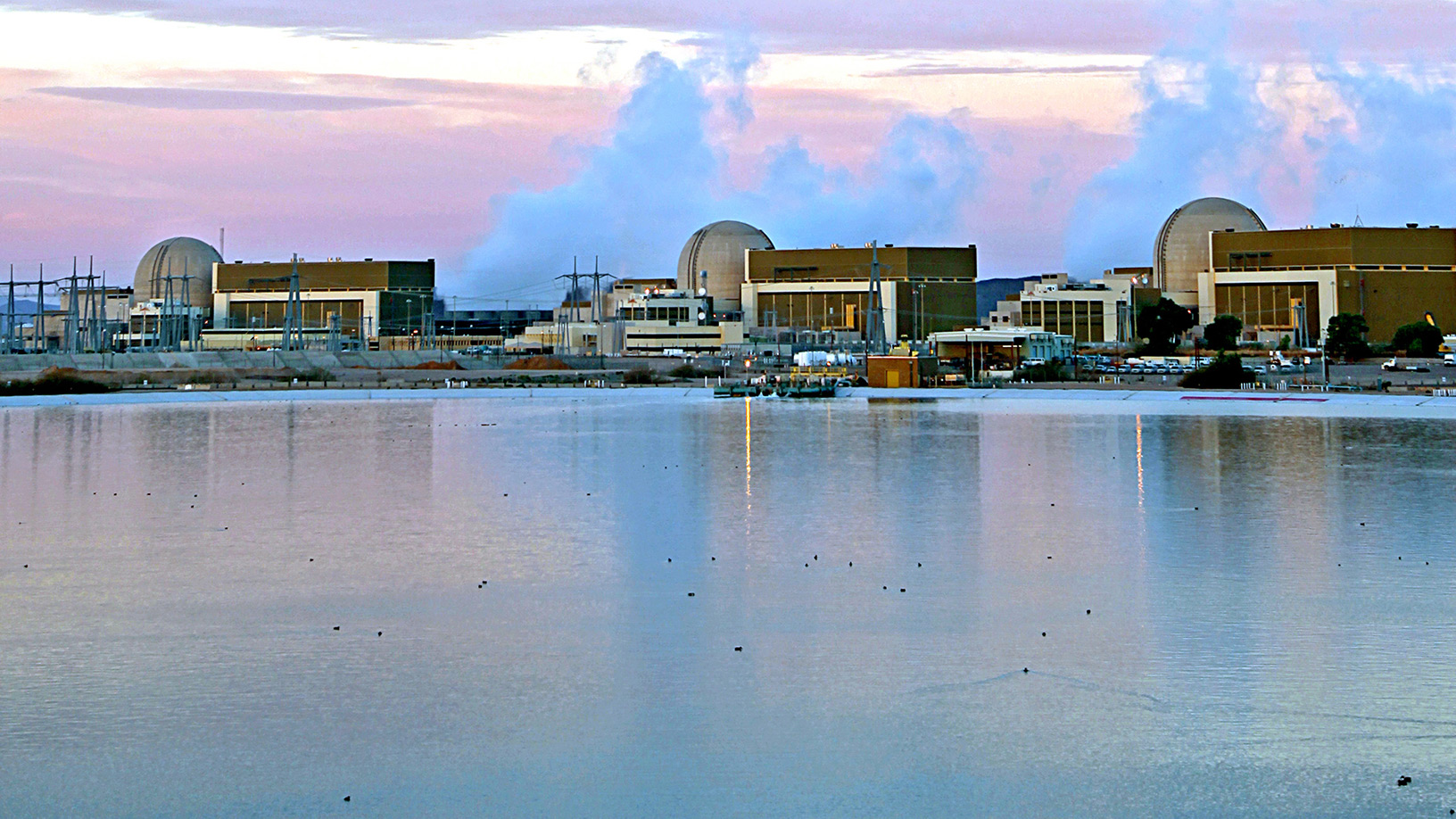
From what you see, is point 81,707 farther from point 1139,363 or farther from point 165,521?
point 1139,363

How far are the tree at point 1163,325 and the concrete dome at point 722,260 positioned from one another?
3728 cm

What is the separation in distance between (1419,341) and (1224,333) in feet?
50.4

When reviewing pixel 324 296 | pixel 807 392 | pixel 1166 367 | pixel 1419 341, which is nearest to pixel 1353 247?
pixel 1419 341

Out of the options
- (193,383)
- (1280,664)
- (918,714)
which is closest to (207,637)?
(918,714)

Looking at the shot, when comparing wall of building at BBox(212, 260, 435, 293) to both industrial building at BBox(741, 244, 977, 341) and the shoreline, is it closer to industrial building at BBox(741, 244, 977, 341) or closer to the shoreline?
industrial building at BBox(741, 244, 977, 341)

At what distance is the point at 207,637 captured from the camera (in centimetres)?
1126

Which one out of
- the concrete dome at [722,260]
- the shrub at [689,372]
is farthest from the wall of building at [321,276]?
the shrub at [689,372]

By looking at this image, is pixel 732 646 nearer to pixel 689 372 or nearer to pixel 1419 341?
pixel 689 372

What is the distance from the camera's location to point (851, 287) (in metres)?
135

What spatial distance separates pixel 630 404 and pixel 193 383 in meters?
30.3

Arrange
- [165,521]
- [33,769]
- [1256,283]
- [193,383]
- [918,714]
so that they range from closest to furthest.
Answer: [33,769]
[918,714]
[165,521]
[193,383]
[1256,283]

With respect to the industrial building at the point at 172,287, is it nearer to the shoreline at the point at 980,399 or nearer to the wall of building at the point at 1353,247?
the shoreline at the point at 980,399

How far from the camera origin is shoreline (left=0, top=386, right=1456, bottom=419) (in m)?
47.2

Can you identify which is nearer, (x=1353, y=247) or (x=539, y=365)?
(x=539, y=365)
